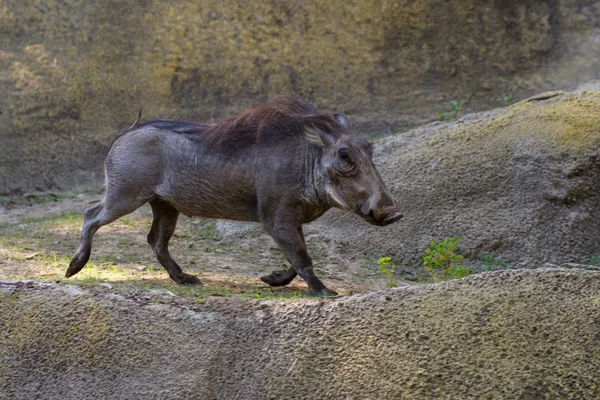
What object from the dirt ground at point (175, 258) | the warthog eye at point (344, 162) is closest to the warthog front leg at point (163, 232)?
the dirt ground at point (175, 258)

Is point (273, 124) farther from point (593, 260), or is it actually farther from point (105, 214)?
point (593, 260)

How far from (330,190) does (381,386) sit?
1.74 m

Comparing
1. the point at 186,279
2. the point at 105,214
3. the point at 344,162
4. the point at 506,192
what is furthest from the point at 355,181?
the point at 506,192

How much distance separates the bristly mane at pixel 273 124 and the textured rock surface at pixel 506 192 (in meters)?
1.66

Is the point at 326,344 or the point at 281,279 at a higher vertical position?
the point at 326,344

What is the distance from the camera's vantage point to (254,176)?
5.57 meters

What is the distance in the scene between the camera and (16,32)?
362 inches

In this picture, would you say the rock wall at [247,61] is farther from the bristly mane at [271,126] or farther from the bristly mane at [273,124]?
the bristly mane at [273,124]

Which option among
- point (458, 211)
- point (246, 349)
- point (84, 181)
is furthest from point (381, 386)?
point (84, 181)

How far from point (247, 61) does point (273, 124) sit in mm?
4061

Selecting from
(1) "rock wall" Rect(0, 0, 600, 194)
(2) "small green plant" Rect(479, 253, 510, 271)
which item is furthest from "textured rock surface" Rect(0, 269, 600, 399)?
(1) "rock wall" Rect(0, 0, 600, 194)

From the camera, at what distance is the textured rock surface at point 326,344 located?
379cm

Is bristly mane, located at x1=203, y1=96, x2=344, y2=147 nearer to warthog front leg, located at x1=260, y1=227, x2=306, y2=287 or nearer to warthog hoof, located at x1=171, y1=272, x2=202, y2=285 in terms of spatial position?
warthog front leg, located at x1=260, y1=227, x2=306, y2=287

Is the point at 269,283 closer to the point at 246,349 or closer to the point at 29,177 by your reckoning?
the point at 246,349
